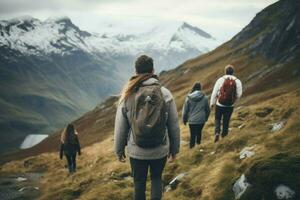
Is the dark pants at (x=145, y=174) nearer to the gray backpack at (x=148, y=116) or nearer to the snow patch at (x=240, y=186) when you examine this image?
the gray backpack at (x=148, y=116)

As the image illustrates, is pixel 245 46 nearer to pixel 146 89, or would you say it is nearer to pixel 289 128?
pixel 289 128

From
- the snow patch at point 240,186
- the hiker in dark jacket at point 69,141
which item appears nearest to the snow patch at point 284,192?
the snow patch at point 240,186

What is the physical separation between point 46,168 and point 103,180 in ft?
59.8

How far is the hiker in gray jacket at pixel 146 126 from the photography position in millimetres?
9453

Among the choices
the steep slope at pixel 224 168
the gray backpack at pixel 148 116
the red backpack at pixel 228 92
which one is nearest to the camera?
the gray backpack at pixel 148 116

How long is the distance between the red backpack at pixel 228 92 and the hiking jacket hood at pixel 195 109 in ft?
5.16

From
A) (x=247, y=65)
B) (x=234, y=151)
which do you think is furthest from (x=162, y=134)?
(x=247, y=65)

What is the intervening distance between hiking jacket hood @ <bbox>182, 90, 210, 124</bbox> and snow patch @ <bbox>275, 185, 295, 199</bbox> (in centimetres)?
1061

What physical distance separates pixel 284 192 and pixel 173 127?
3100 millimetres

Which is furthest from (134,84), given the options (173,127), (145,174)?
(145,174)

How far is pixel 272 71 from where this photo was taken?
214 ft

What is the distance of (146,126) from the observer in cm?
934

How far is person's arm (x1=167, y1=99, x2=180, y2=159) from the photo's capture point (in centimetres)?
997

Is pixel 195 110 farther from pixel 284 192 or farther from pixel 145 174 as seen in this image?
pixel 145 174
